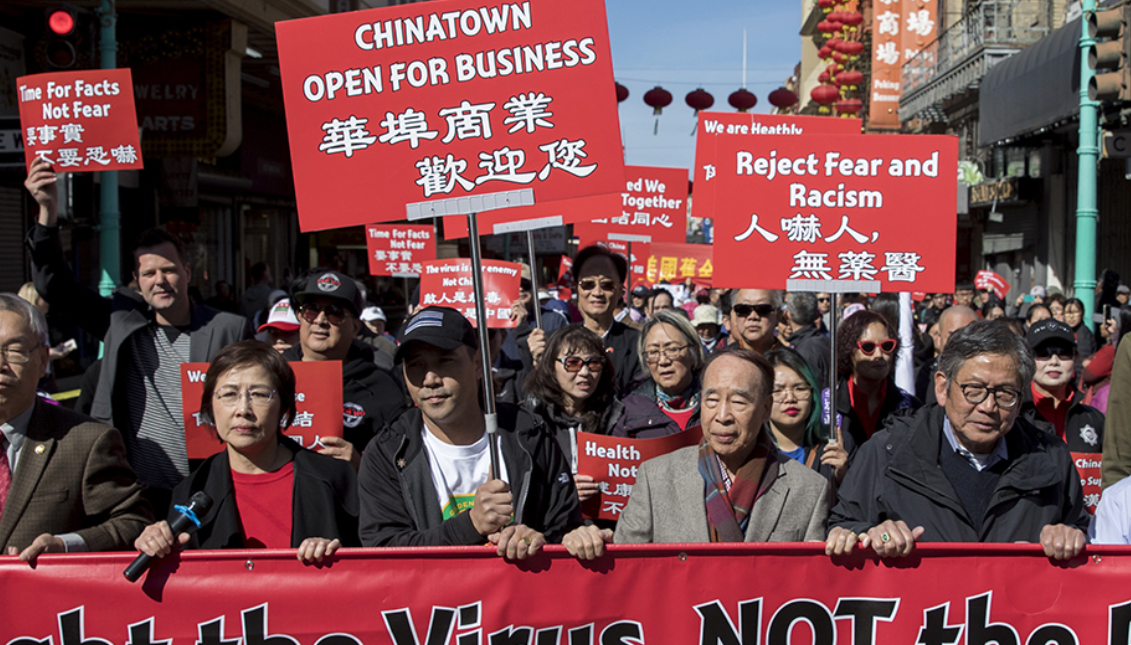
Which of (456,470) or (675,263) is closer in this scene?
(456,470)

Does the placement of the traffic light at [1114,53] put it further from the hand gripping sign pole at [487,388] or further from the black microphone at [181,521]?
the black microphone at [181,521]

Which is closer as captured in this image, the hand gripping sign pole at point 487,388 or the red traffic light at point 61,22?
the hand gripping sign pole at point 487,388

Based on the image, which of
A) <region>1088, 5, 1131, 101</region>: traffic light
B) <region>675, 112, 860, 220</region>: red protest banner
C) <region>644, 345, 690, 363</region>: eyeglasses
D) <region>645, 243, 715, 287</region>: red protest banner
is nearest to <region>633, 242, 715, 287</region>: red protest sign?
<region>645, 243, 715, 287</region>: red protest banner

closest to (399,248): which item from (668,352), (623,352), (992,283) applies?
(623,352)

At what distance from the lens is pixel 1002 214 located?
26.2m

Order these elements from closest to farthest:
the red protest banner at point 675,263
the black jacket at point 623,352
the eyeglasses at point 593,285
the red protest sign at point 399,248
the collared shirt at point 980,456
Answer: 1. the collared shirt at point 980,456
2. the black jacket at point 623,352
3. the eyeglasses at point 593,285
4. the red protest sign at point 399,248
5. the red protest banner at point 675,263

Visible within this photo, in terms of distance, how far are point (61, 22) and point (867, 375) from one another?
26.0 feet

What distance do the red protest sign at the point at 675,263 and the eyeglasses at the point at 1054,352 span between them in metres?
12.9

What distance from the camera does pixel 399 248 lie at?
1129 cm

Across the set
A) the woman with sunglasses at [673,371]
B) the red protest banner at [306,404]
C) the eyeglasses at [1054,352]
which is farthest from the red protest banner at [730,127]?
the red protest banner at [306,404]

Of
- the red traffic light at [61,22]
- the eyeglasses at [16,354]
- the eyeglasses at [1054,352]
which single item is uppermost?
the red traffic light at [61,22]

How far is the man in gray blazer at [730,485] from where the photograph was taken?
3145 millimetres

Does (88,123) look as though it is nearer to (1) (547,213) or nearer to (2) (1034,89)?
(1) (547,213)

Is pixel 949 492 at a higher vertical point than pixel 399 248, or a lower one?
lower
